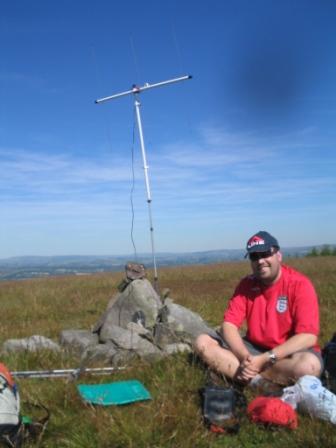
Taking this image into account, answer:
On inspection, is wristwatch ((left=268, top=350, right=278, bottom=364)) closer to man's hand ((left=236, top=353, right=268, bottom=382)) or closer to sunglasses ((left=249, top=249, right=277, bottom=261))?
man's hand ((left=236, top=353, right=268, bottom=382))

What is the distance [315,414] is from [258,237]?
1.80m

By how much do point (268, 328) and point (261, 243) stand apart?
0.92 m

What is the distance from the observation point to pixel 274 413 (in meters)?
4.13

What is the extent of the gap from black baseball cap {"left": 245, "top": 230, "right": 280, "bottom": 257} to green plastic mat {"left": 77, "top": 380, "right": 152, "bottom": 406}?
68.8 inches

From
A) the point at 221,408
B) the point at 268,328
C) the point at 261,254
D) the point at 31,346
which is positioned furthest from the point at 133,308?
the point at 221,408

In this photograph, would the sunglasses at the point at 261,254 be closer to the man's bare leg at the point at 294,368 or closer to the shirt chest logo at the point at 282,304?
the shirt chest logo at the point at 282,304

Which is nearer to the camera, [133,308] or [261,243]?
[261,243]

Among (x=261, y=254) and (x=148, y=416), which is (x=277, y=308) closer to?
(x=261, y=254)

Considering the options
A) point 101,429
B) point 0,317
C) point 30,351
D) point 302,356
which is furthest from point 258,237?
point 0,317

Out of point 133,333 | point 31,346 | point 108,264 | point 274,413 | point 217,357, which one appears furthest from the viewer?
point 108,264

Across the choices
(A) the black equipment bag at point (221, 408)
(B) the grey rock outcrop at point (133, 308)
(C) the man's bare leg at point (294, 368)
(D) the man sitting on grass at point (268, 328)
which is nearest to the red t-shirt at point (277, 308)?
(D) the man sitting on grass at point (268, 328)

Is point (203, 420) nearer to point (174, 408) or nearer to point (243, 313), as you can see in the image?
point (174, 408)

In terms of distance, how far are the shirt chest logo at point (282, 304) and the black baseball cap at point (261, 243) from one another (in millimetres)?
532

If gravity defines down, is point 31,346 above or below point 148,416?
above
